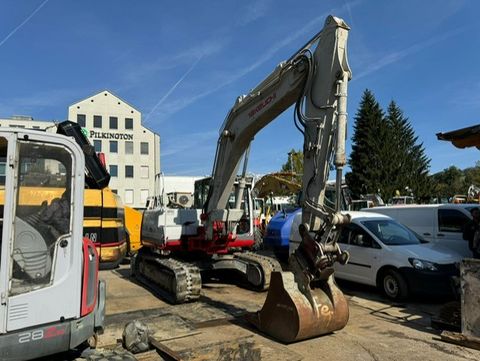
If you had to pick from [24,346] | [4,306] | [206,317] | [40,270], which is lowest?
[206,317]

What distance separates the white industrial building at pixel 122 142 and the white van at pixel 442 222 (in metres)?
43.9

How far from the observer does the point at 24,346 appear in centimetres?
376

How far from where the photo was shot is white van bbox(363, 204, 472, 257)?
437 inches

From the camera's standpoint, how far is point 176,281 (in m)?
8.45

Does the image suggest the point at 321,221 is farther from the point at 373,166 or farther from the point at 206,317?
the point at 373,166

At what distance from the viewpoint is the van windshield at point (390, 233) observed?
9.40 metres

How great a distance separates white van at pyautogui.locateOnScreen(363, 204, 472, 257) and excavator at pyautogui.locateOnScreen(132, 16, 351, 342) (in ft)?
16.3

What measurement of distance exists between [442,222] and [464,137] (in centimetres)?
385

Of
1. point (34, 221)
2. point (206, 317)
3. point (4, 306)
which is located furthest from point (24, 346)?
point (206, 317)

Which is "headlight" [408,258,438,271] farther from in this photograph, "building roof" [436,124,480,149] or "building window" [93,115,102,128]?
"building window" [93,115,102,128]

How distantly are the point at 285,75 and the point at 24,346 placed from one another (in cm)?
570

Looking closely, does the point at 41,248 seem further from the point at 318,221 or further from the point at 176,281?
the point at 176,281

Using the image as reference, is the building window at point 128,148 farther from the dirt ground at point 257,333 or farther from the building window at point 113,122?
the dirt ground at point 257,333

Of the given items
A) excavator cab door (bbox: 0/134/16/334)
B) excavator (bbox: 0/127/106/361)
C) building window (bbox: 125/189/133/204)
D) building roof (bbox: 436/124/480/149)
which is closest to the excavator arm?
building roof (bbox: 436/124/480/149)
